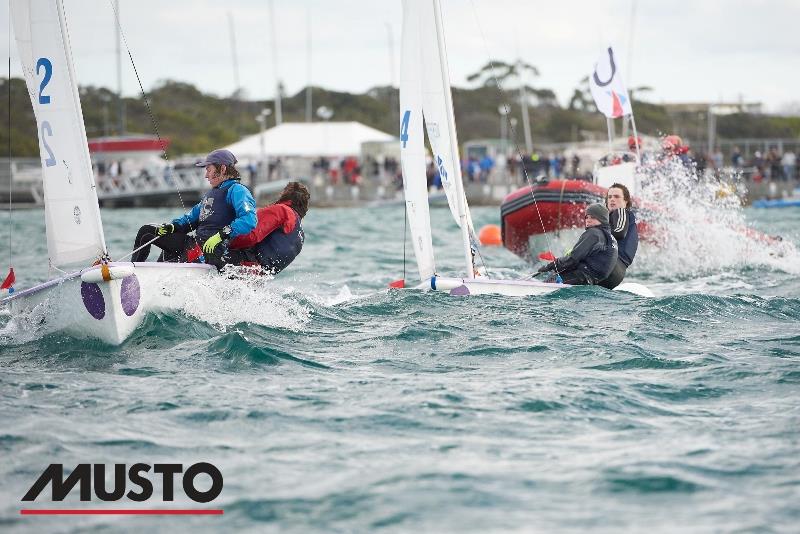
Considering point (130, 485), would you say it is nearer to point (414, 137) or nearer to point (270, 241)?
point (270, 241)

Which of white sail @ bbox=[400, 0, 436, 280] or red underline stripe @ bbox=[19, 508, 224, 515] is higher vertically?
white sail @ bbox=[400, 0, 436, 280]

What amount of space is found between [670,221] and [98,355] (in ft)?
29.8

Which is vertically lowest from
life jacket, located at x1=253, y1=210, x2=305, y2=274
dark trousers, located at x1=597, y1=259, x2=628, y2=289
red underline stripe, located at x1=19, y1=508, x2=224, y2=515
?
red underline stripe, located at x1=19, y1=508, x2=224, y2=515

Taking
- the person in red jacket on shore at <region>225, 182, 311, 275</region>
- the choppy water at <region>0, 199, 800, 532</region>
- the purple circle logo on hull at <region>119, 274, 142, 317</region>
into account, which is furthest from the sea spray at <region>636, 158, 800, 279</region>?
the purple circle logo on hull at <region>119, 274, 142, 317</region>

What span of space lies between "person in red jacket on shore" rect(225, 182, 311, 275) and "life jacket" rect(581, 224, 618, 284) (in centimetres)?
267

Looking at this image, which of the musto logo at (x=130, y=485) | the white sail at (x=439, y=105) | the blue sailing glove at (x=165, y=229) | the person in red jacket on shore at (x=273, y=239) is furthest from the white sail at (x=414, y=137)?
the musto logo at (x=130, y=485)

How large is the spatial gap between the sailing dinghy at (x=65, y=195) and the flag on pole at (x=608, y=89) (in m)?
9.38

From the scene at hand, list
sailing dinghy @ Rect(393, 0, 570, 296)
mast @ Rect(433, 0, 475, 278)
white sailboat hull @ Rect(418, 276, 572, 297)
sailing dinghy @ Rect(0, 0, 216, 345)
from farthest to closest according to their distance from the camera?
1. mast @ Rect(433, 0, 475, 278)
2. sailing dinghy @ Rect(393, 0, 570, 296)
3. white sailboat hull @ Rect(418, 276, 572, 297)
4. sailing dinghy @ Rect(0, 0, 216, 345)

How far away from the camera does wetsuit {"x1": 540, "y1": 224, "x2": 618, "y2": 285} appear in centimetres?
989

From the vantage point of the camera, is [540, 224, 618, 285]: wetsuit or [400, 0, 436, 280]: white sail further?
[540, 224, 618, 285]: wetsuit

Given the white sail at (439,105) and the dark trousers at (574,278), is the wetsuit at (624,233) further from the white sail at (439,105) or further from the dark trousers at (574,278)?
the white sail at (439,105)

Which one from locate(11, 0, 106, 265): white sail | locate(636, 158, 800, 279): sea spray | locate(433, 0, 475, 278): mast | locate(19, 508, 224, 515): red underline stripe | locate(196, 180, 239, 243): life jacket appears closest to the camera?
locate(19, 508, 224, 515): red underline stripe

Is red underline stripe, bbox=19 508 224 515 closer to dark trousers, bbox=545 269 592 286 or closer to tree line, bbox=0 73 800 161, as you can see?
dark trousers, bbox=545 269 592 286

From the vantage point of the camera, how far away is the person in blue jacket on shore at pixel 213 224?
8.47 meters
